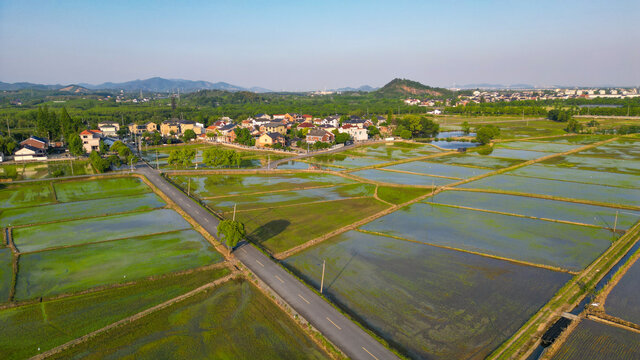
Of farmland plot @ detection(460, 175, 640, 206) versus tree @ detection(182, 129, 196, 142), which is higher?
tree @ detection(182, 129, 196, 142)

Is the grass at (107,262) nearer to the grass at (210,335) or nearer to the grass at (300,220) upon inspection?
the grass at (300,220)

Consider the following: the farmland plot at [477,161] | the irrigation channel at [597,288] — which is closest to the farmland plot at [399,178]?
the farmland plot at [477,161]

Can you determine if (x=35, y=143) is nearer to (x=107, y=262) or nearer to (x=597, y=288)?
(x=107, y=262)

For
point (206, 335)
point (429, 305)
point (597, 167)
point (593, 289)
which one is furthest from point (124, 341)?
point (597, 167)

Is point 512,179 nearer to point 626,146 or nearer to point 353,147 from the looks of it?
point 353,147

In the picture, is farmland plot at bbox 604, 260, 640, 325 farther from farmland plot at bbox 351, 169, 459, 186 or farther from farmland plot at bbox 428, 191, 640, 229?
farmland plot at bbox 351, 169, 459, 186

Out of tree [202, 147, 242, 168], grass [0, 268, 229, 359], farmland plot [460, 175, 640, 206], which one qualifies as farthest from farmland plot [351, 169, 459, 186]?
grass [0, 268, 229, 359]
